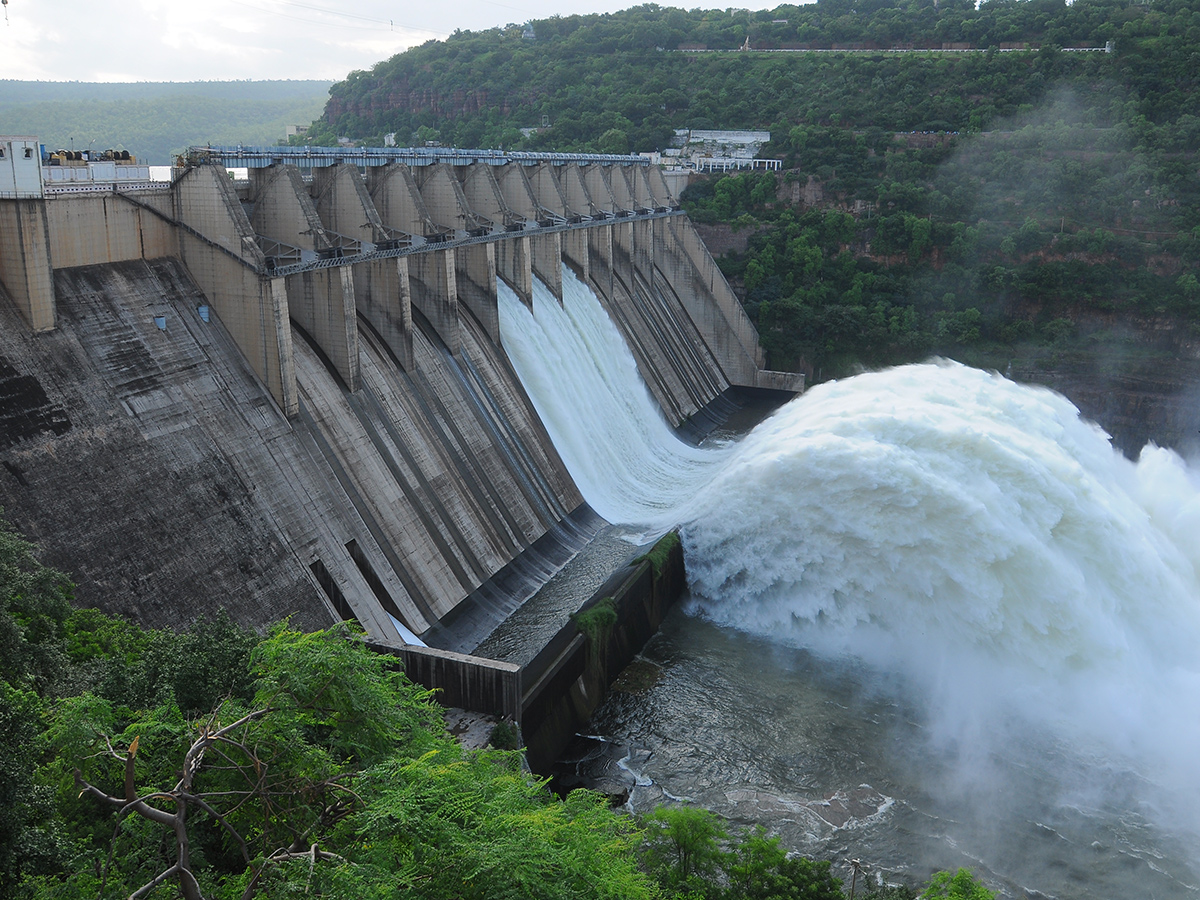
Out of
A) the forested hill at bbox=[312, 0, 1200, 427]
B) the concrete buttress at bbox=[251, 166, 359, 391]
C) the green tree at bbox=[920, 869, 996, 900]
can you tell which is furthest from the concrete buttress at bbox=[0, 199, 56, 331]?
the forested hill at bbox=[312, 0, 1200, 427]

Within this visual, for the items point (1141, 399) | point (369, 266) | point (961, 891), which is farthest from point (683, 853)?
point (1141, 399)

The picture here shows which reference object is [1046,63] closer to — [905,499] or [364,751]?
[905,499]

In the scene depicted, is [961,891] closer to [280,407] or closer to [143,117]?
[280,407]

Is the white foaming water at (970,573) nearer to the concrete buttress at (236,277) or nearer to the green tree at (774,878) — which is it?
the green tree at (774,878)

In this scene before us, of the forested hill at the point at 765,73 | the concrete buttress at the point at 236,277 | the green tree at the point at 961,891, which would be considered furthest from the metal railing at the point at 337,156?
the forested hill at the point at 765,73

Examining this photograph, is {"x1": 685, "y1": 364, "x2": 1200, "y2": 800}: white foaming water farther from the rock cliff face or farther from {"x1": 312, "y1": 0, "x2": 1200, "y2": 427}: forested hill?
{"x1": 312, "y1": 0, "x2": 1200, "y2": 427}: forested hill

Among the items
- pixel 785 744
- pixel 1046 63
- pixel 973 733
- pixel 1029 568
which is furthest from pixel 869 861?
pixel 1046 63
